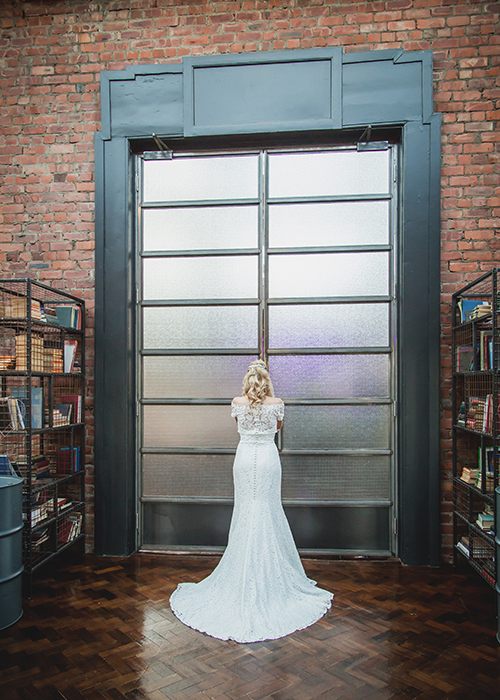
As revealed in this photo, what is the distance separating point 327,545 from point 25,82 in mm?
5187

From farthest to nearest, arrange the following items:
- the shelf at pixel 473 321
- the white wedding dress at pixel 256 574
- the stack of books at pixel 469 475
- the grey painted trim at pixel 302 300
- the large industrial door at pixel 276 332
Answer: the large industrial door at pixel 276 332
the grey painted trim at pixel 302 300
the stack of books at pixel 469 475
the shelf at pixel 473 321
the white wedding dress at pixel 256 574

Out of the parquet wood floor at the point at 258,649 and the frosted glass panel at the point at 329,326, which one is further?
the frosted glass panel at the point at 329,326

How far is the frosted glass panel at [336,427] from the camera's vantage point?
13.7 feet

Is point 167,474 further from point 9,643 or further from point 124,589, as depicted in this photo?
point 9,643

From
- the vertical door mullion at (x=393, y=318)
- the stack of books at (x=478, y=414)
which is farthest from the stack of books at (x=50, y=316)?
the stack of books at (x=478, y=414)

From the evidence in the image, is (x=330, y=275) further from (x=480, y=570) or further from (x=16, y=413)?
(x=16, y=413)

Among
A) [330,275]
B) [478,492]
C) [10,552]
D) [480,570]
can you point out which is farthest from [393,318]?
[10,552]

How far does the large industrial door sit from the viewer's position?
4.16m

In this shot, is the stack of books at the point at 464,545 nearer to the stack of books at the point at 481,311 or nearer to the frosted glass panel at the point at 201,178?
the stack of books at the point at 481,311

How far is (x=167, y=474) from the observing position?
169 inches

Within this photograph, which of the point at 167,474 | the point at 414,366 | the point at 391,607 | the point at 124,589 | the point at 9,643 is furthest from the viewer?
the point at 167,474

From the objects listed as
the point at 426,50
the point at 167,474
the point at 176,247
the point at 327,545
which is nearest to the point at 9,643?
the point at 167,474

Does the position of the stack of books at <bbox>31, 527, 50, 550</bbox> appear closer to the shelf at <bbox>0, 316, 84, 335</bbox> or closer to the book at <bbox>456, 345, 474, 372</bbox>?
the shelf at <bbox>0, 316, 84, 335</bbox>

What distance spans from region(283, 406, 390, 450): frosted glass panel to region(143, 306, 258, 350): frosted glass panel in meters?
0.80
